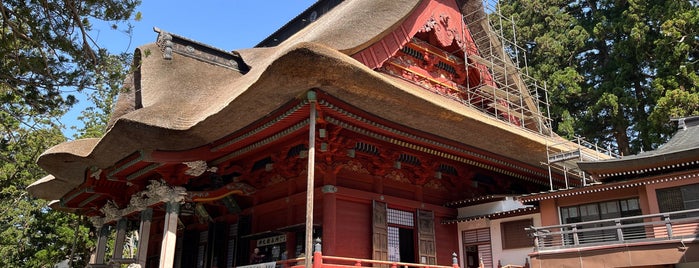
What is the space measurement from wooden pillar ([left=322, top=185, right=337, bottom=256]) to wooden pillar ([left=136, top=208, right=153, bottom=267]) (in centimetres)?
459

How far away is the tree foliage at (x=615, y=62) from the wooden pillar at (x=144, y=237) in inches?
707

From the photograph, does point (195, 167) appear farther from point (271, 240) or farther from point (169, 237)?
point (271, 240)

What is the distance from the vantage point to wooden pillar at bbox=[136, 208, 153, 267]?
12323mm

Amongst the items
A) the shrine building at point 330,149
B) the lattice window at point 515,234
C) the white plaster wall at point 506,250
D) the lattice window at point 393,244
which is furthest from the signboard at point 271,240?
the lattice window at point 515,234

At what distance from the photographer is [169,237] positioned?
11328 mm

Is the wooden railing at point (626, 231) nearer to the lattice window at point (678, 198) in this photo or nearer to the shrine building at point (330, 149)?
the lattice window at point (678, 198)

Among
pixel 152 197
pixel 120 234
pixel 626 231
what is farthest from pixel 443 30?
pixel 120 234

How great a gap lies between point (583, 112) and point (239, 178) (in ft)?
61.9

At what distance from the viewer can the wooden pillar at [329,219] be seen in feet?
35.9

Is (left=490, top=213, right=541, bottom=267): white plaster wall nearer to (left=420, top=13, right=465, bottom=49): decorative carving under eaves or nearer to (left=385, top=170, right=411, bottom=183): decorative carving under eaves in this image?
(left=385, top=170, right=411, bottom=183): decorative carving under eaves

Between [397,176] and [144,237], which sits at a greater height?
[397,176]

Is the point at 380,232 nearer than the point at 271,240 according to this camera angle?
Yes

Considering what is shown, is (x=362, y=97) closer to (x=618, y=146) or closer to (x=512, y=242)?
(x=512, y=242)

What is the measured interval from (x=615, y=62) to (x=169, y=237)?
21151mm
